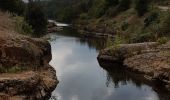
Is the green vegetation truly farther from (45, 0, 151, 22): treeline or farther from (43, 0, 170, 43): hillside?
(45, 0, 151, 22): treeline

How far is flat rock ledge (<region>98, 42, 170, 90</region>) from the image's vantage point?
117 feet

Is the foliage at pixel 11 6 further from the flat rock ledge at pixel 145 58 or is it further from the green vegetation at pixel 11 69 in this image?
the green vegetation at pixel 11 69

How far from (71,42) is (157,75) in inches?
1547

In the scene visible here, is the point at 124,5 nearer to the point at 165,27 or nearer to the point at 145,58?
the point at 165,27

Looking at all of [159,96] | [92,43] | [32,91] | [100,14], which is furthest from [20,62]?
[100,14]

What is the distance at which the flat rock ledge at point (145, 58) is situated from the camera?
1410 inches

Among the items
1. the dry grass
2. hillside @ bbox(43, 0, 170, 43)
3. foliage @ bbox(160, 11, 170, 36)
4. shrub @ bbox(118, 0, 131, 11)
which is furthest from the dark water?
shrub @ bbox(118, 0, 131, 11)

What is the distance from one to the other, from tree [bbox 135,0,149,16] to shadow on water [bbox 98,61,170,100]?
119 feet

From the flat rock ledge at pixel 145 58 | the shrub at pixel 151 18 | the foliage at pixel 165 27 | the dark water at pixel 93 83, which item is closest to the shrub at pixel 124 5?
the shrub at pixel 151 18

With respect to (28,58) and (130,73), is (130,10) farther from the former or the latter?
(28,58)

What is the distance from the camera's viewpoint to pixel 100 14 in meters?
110

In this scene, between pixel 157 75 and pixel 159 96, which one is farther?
pixel 157 75

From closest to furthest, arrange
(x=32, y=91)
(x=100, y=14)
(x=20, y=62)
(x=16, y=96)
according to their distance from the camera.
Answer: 1. (x=16, y=96)
2. (x=32, y=91)
3. (x=20, y=62)
4. (x=100, y=14)

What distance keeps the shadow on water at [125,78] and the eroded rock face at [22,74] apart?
19.9 feet
